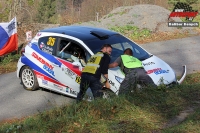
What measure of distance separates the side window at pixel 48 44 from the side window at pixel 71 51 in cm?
18

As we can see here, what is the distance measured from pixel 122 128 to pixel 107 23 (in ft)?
61.5

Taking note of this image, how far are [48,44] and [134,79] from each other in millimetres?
3247

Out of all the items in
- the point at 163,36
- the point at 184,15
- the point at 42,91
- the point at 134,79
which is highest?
the point at 134,79

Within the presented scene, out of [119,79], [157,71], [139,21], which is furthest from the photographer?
[139,21]

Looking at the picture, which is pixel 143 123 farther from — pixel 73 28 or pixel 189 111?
pixel 73 28

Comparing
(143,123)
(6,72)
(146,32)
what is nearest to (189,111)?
(143,123)

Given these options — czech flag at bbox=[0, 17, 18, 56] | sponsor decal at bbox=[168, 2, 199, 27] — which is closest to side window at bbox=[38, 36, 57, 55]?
czech flag at bbox=[0, 17, 18, 56]

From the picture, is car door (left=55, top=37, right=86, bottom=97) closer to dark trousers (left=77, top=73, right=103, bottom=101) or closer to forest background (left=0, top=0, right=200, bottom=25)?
dark trousers (left=77, top=73, right=103, bottom=101)

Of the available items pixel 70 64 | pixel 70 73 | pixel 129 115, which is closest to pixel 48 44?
pixel 70 64

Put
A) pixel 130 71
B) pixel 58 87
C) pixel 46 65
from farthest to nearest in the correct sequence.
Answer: pixel 46 65 < pixel 58 87 < pixel 130 71

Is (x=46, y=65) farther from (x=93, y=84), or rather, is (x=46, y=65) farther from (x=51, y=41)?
(x=93, y=84)

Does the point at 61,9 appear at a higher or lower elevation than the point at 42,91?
lower

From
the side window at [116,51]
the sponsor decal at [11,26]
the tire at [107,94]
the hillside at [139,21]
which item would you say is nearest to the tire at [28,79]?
the side window at [116,51]

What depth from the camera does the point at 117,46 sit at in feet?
29.7
